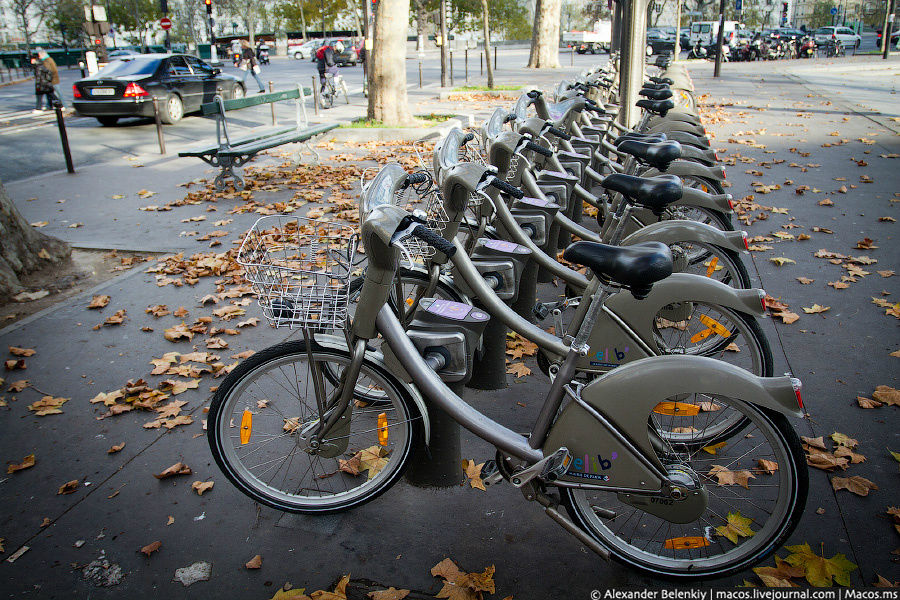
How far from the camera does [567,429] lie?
234cm

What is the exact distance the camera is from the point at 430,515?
9.30 ft

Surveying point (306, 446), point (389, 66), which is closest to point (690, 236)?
point (306, 446)

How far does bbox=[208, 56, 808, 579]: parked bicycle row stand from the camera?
2.27m

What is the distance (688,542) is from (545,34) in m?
29.8

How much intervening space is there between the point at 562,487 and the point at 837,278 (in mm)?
3807

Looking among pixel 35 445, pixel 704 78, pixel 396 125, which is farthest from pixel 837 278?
pixel 704 78

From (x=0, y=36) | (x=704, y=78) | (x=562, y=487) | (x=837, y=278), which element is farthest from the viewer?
(x=0, y=36)

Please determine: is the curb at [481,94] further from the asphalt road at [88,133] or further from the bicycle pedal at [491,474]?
the bicycle pedal at [491,474]

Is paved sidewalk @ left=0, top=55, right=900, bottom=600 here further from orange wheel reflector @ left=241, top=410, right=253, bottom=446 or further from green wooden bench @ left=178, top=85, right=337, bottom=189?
green wooden bench @ left=178, top=85, right=337, bottom=189

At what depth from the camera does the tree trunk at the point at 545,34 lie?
2852 cm

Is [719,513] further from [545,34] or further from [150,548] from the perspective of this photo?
[545,34]

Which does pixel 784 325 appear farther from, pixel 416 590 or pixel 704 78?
pixel 704 78

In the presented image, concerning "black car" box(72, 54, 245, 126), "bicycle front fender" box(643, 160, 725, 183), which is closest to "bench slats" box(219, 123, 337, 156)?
"black car" box(72, 54, 245, 126)

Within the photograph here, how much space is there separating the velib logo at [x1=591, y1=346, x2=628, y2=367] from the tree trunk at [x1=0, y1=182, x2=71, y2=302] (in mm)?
4439
